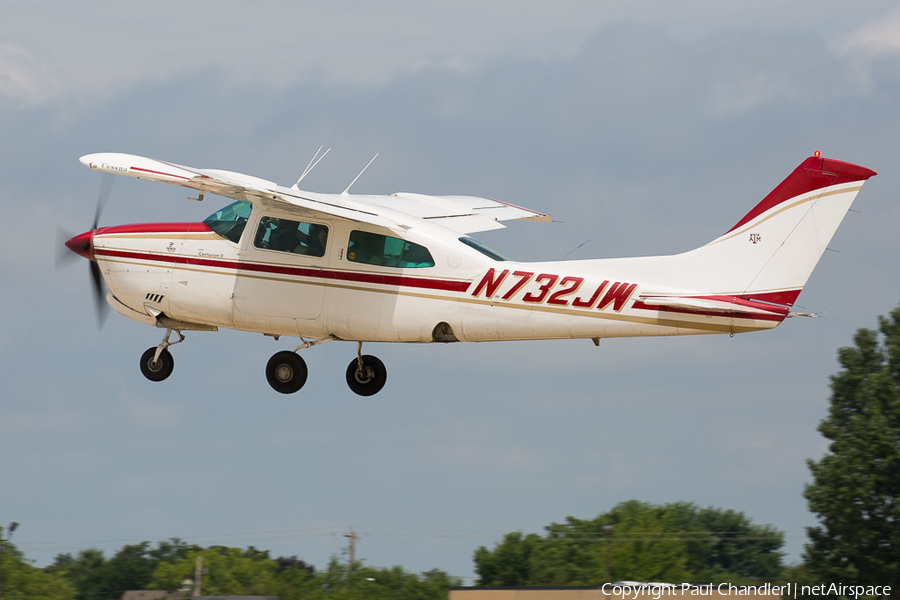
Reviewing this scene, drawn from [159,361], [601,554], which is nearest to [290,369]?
[159,361]

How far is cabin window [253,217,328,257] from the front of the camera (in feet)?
53.5

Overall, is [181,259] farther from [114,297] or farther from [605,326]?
[605,326]

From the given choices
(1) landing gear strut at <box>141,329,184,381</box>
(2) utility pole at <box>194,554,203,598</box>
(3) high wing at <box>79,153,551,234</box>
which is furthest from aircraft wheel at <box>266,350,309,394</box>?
(2) utility pole at <box>194,554,203,598</box>

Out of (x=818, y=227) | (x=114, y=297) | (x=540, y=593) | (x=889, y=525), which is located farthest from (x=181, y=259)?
(x=889, y=525)

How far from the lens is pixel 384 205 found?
61.3 ft

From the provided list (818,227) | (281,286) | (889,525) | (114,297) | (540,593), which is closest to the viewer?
(818,227)

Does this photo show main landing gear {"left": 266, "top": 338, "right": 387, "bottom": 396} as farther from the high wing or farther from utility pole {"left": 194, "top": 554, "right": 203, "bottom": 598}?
utility pole {"left": 194, "top": 554, "right": 203, "bottom": 598}

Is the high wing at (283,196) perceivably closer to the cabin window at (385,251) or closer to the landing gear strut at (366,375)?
the cabin window at (385,251)

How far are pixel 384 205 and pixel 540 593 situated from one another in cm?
1541

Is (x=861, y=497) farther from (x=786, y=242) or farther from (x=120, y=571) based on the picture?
(x=120, y=571)

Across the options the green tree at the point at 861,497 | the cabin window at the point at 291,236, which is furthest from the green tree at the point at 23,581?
the cabin window at the point at 291,236

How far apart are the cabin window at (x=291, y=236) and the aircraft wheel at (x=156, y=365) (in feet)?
8.07

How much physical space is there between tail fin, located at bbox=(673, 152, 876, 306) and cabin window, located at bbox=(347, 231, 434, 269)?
321 cm

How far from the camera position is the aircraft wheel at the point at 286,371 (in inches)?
682
